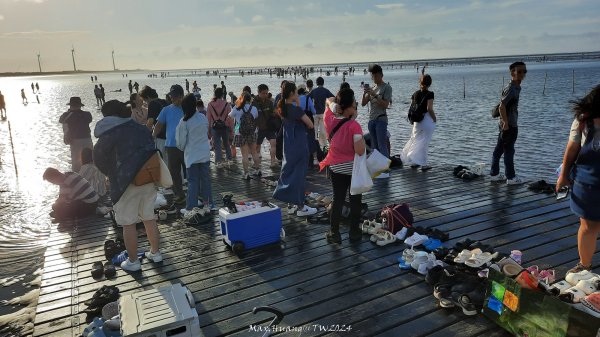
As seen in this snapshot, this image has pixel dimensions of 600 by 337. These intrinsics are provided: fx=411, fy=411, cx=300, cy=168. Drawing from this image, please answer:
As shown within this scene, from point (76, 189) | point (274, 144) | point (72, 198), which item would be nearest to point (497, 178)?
point (274, 144)

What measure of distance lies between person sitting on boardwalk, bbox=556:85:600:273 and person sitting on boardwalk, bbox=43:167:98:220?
7.30 meters

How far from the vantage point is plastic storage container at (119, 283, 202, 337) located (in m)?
3.02

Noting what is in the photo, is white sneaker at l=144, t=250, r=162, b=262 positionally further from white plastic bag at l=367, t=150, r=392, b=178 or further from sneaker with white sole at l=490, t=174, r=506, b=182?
sneaker with white sole at l=490, t=174, r=506, b=182

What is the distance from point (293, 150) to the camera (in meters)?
6.37

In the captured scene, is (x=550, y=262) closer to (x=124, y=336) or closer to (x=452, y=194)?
(x=452, y=194)

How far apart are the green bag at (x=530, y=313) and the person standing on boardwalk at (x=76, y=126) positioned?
928cm

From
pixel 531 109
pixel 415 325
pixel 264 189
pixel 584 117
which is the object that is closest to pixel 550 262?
pixel 584 117

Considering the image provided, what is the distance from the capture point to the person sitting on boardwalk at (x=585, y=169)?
386 cm

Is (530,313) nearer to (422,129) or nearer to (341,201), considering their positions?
(341,201)

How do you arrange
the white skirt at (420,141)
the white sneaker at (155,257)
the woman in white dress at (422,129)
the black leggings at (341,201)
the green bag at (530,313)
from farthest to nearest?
the white skirt at (420,141) → the woman in white dress at (422,129) → the black leggings at (341,201) → the white sneaker at (155,257) → the green bag at (530,313)

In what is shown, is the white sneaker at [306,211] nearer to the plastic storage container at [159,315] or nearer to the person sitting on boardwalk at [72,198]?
the plastic storage container at [159,315]

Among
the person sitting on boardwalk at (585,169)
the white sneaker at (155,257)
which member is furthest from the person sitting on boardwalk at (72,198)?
the person sitting on boardwalk at (585,169)

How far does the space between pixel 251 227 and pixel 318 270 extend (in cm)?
112

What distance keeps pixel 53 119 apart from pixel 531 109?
33.4 metres
